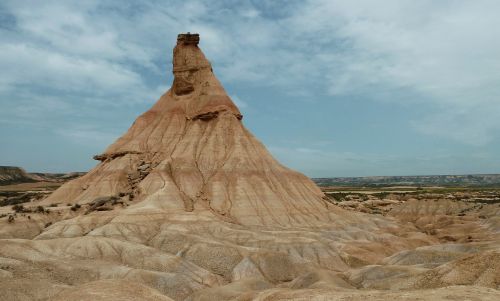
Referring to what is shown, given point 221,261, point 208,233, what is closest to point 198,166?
point 208,233

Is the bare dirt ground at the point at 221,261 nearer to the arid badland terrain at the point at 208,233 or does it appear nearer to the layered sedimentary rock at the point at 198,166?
the arid badland terrain at the point at 208,233

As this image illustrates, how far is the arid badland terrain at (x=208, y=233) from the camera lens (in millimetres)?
35000

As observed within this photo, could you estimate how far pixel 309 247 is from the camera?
5931 centimetres

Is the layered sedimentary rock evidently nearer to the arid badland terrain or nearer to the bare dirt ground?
the arid badland terrain

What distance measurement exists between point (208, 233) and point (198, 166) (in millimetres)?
21652

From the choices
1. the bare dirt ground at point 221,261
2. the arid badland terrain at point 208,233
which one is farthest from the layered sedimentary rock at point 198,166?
the bare dirt ground at point 221,261

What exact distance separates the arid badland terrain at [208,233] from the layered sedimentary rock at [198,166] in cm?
26

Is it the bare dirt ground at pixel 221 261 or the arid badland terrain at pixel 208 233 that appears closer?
the bare dirt ground at pixel 221 261

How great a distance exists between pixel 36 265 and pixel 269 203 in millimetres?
41704

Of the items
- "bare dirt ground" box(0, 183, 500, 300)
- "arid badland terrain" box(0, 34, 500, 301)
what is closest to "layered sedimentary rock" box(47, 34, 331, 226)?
"arid badland terrain" box(0, 34, 500, 301)

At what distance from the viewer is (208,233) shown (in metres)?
63.3

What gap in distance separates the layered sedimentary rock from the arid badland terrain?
26 centimetres

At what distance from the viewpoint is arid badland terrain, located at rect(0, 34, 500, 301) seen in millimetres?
35000

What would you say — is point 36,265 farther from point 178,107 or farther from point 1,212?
point 178,107
